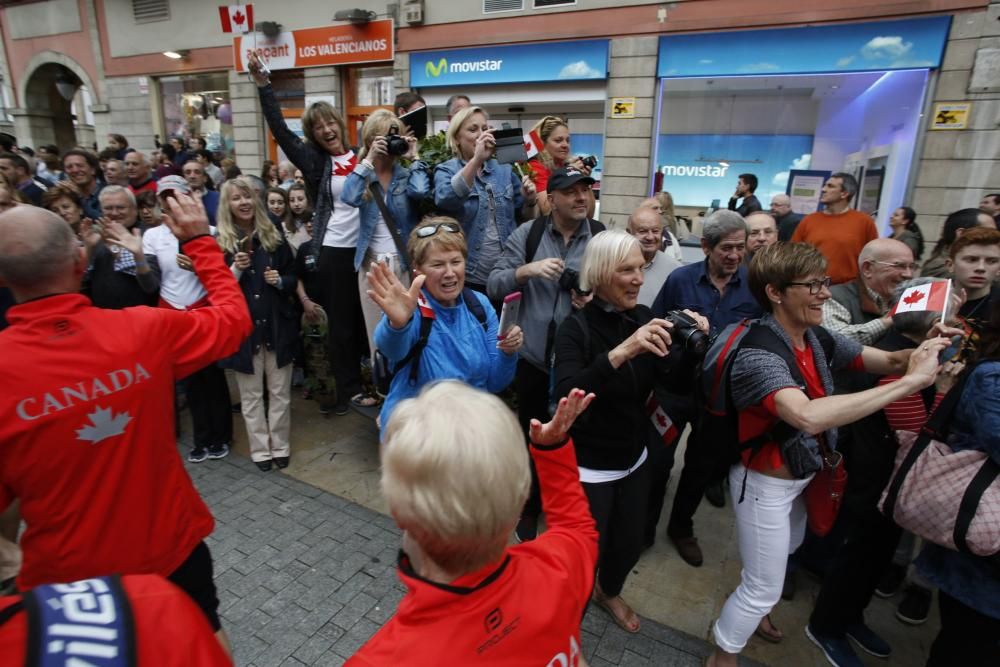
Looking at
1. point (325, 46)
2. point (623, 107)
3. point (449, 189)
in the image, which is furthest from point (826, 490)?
point (325, 46)

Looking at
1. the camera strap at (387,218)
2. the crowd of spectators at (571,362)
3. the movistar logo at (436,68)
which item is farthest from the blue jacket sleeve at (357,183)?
the movistar logo at (436,68)

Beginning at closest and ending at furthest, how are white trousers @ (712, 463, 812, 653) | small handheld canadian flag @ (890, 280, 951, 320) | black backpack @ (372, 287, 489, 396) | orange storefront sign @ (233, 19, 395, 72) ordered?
Answer: small handheld canadian flag @ (890, 280, 951, 320), white trousers @ (712, 463, 812, 653), black backpack @ (372, 287, 489, 396), orange storefront sign @ (233, 19, 395, 72)

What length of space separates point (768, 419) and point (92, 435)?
2459mm

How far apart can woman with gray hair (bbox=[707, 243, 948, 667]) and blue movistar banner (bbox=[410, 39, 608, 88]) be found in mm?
8256

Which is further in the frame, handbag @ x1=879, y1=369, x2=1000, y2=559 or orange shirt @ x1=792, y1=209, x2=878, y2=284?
orange shirt @ x1=792, y1=209, x2=878, y2=284

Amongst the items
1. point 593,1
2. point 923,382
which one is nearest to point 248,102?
point 593,1

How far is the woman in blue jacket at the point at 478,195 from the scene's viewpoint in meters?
3.80

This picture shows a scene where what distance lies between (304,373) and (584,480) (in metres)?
3.95

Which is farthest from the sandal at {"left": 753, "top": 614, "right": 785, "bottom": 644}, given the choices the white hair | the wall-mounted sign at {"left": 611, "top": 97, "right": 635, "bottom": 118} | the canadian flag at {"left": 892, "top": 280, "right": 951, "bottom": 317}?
the wall-mounted sign at {"left": 611, "top": 97, "right": 635, "bottom": 118}

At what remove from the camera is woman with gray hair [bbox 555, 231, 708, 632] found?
240 cm

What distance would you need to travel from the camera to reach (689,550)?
3.39 metres

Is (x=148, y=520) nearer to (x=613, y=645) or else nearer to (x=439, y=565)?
(x=439, y=565)

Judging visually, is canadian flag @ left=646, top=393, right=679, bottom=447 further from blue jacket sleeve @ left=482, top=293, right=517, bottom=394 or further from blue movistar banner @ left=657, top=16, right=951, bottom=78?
blue movistar banner @ left=657, top=16, right=951, bottom=78

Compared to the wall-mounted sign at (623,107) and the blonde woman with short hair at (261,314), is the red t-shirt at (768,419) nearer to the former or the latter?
the blonde woman with short hair at (261,314)
